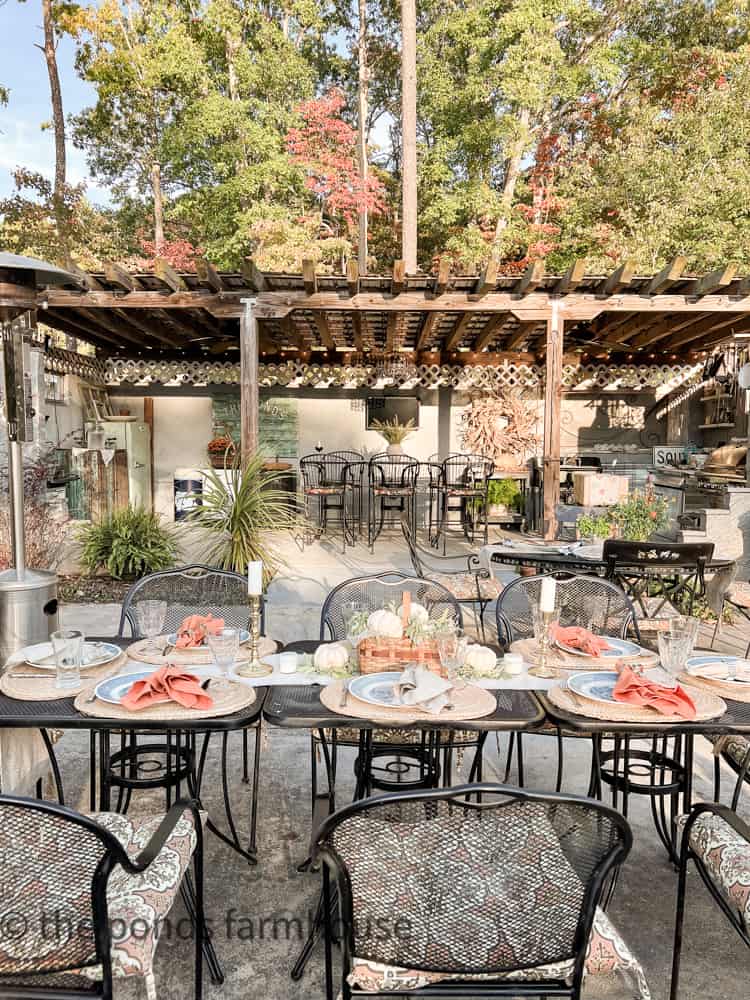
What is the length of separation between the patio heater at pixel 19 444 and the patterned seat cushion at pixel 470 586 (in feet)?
6.52

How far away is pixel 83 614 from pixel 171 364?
6.22 m

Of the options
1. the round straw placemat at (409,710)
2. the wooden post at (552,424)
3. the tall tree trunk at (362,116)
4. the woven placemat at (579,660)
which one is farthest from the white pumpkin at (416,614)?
the tall tree trunk at (362,116)

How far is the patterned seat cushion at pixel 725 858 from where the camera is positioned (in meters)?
1.56

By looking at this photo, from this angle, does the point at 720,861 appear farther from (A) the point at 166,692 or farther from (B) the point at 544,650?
(A) the point at 166,692

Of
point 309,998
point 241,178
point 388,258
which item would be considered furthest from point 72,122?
point 309,998

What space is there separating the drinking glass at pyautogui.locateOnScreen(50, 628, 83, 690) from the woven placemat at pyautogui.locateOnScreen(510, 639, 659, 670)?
4.23 ft

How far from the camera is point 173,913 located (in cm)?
205

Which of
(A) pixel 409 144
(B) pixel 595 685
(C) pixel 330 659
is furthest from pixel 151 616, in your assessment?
(A) pixel 409 144

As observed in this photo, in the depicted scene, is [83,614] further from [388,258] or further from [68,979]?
[388,258]

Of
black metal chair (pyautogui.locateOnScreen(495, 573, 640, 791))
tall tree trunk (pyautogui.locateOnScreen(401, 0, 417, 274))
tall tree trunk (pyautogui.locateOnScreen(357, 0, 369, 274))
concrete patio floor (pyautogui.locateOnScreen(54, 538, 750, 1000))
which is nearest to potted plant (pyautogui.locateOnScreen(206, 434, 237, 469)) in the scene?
tall tree trunk (pyautogui.locateOnScreen(401, 0, 417, 274))

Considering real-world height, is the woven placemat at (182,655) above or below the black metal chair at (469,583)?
above

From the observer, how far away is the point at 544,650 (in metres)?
2.18

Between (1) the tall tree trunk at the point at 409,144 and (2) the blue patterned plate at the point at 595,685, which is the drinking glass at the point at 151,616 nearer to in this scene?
(2) the blue patterned plate at the point at 595,685

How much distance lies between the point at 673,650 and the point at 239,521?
3.68m
